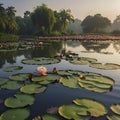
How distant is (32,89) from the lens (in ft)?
19.6

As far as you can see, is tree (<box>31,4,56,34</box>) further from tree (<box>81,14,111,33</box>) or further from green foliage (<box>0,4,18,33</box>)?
tree (<box>81,14,111,33</box>)

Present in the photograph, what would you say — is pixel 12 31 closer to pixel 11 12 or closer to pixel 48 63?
pixel 11 12

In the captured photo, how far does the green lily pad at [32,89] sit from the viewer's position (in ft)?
18.9

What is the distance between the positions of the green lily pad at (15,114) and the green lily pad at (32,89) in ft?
4.06

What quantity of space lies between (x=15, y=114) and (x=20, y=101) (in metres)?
0.69

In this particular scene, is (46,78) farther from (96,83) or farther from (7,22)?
(7,22)

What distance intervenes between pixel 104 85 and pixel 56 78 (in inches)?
65.2

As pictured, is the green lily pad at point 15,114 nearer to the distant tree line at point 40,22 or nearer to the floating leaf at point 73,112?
the floating leaf at point 73,112

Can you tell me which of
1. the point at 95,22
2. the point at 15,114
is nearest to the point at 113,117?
the point at 15,114

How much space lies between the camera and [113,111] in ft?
14.9

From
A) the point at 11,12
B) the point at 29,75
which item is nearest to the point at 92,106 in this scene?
the point at 29,75

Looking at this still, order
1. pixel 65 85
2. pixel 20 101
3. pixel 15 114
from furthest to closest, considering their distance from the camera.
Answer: pixel 65 85 → pixel 20 101 → pixel 15 114

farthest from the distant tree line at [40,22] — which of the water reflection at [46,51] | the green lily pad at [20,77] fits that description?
the green lily pad at [20,77]

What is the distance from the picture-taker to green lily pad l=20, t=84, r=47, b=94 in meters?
5.77
